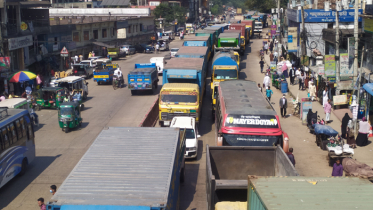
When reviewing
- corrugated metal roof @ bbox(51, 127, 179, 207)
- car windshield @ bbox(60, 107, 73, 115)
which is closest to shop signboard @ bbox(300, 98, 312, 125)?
corrugated metal roof @ bbox(51, 127, 179, 207)

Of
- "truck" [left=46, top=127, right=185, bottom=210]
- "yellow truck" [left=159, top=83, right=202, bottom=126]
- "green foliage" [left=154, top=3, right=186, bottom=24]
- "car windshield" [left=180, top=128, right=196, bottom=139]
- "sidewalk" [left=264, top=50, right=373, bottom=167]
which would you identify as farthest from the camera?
"green foliage" [left=154, top=3, right=186, bottom=24]

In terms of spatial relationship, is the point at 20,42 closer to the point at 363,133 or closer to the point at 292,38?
the point at 292,38

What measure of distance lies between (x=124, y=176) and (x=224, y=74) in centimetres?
1798

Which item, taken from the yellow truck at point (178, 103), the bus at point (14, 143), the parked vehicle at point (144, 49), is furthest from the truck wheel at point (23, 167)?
the parked vehicle at point (144, 49)

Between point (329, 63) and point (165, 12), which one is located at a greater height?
point (165, 12)

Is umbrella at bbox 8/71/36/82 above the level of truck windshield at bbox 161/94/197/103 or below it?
above

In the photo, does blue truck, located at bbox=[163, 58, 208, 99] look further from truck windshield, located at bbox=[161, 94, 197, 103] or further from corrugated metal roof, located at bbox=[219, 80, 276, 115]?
corrugated metal roof, located at bbox=[219, 80, 276, 115]

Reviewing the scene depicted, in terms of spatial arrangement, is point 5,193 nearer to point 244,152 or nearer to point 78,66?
point 244,152

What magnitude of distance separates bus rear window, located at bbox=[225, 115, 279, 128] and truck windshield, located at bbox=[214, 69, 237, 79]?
1217cm

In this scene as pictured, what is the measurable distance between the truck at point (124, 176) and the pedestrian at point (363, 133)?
1029 cm

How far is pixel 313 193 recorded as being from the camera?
7289mm

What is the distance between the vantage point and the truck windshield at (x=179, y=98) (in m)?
20.8

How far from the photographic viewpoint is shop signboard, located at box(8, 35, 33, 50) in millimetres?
32719

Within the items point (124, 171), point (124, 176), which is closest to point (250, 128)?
point (124, 171)
